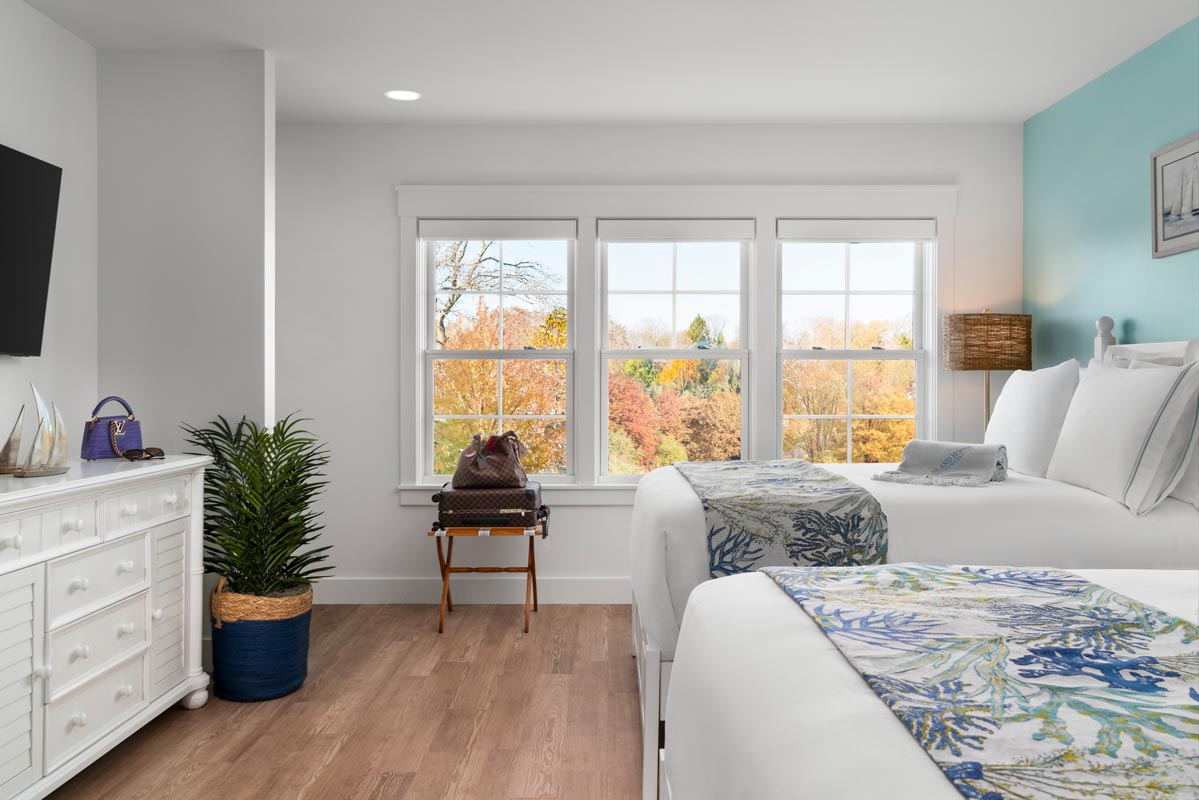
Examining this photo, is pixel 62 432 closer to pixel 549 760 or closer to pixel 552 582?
pixel 549 760

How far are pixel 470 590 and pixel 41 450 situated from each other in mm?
2418

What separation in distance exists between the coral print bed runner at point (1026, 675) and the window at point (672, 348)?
3015 millimetres

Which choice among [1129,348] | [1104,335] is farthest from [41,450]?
[1104,335]

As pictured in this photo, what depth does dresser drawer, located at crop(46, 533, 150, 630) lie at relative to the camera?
225 centimetres

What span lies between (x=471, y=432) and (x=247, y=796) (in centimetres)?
245

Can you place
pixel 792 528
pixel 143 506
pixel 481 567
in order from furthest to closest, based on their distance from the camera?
pixel 481 567, pixel 143 506, pixel 792 528

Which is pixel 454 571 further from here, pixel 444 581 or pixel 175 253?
pixel 175 253

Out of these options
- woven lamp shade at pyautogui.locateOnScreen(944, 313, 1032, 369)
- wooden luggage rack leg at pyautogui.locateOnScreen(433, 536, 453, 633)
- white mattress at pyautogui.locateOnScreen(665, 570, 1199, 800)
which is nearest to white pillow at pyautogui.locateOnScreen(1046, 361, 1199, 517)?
white mattress at pyautogui.locateOnScreen(665, 570, 1199, 800)

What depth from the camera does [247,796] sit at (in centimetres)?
233

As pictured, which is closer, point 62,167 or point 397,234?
point 62,167

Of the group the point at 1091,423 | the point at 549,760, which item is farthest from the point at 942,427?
the point at 549,760

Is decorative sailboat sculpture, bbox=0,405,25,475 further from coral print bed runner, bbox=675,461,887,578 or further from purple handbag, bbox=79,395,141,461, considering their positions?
coral print bed runner, bbox=675,461,887,578

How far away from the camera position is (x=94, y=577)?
2.41 metres

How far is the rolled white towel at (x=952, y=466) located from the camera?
2.87 metres
